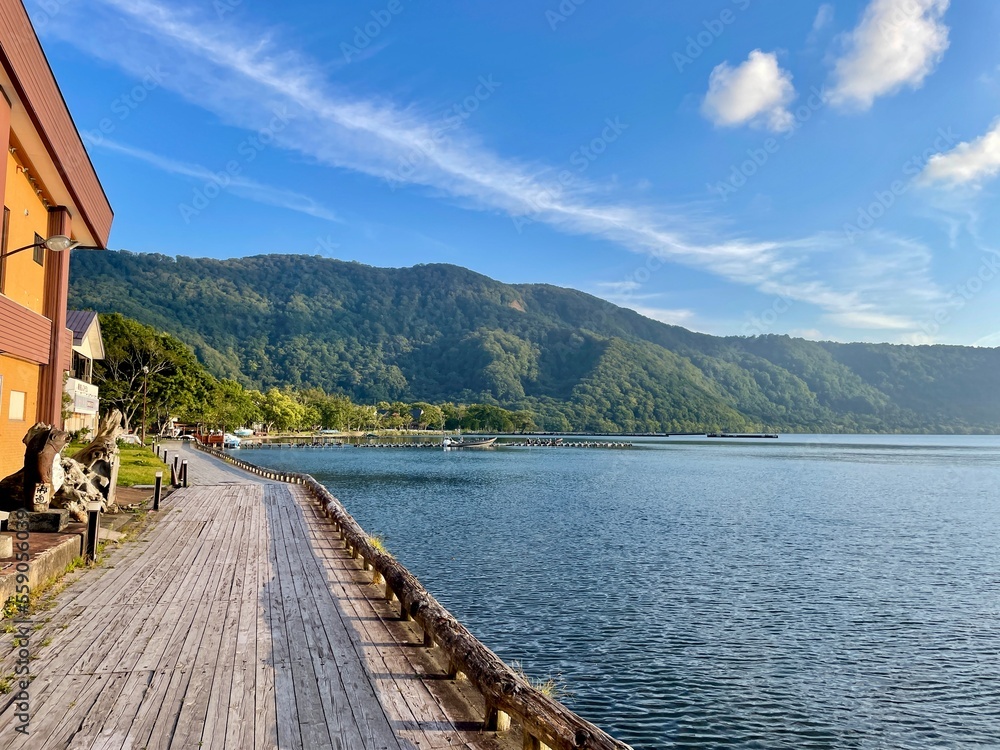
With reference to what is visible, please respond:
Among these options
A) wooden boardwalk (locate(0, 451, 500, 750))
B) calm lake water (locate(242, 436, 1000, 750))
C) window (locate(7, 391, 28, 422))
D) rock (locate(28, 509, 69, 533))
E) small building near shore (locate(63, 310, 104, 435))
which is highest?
small building near shore (locate(63, 310, 104, 435))

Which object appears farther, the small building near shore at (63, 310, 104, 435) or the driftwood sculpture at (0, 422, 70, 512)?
the small building near shore at (63, 310, 104, 435)

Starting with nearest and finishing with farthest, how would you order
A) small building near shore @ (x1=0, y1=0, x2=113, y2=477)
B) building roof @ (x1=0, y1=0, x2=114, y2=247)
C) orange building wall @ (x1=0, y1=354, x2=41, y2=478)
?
building roof @ (x1=0, y1=0, x2=114, y2=247) < small building near shore @ (x1=0, y1=0, x2=113, y2=477) < orange building wall @ (x1=0, y1=354, x2=41, y2=478)

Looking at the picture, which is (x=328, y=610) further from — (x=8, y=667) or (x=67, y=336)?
(x=67, y=336)

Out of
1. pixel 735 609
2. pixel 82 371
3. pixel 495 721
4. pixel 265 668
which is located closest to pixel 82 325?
pixel 82 371

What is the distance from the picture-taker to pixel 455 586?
1808cm

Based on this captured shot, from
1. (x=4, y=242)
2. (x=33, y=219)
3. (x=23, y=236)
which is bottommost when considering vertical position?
(x=4, y=242)

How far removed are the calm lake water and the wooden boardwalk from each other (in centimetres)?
434

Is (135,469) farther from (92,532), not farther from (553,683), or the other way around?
(553,683)

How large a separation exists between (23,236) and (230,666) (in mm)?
14427

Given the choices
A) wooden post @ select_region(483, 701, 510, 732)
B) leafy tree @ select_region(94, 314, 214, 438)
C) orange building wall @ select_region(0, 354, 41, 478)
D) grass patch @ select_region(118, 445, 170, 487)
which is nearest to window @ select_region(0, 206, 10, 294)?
orange building wall @ select_region(0, 354, 41, 478)

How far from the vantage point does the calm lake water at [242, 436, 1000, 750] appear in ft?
35.4

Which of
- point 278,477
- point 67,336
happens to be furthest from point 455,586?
point 278,477

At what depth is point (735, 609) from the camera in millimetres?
16828

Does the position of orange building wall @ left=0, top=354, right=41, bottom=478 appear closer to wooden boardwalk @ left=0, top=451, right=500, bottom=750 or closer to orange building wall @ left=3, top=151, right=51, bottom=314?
orange building wall @ left=3, top=151, right=51, bottom=314
